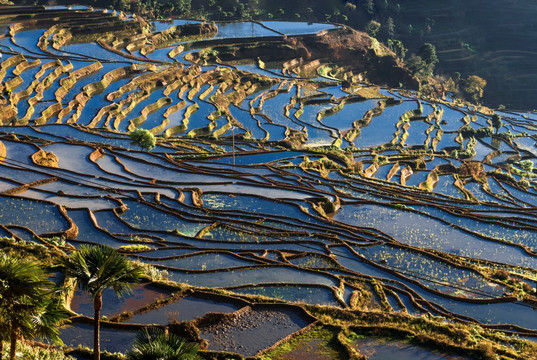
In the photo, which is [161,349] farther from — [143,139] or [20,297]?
[143,139]

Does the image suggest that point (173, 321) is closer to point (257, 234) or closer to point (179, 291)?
point (179, 291)

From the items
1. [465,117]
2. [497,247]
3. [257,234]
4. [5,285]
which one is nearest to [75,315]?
[5,285]

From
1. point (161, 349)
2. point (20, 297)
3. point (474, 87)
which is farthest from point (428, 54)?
point (20, 297)

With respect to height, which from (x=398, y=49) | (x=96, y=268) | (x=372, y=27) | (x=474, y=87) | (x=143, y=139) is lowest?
(x=474, y=87)

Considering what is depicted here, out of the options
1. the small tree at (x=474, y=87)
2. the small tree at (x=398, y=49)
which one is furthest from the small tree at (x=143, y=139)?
the small tree at (x=474, y=87)

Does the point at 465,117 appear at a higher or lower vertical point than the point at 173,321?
lower

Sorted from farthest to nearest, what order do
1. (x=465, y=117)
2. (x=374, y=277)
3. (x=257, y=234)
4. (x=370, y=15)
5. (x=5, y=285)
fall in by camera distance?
(x=370, y=15)
(x=465, y=117)
(x=257, y=234)
(x=374, y=277)
(x=5, y=285)

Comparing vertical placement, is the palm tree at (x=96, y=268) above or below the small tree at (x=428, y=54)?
above

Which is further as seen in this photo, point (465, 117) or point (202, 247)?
point (465, 117)

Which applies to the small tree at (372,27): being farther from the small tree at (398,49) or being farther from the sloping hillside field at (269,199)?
the sloping hillside field at (269,199)
